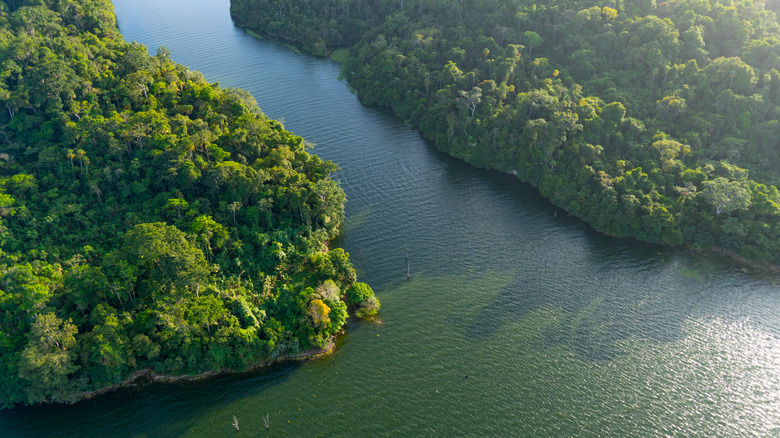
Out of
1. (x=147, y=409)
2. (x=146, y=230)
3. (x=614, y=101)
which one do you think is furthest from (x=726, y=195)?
(x=147, y=409)

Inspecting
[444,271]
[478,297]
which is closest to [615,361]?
Result: [478,297]

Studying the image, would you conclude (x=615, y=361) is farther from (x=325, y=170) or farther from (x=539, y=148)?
(x=325, y=170)

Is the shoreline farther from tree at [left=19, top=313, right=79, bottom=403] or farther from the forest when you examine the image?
tree at [left=19, top=313, right=79, bottom=403]

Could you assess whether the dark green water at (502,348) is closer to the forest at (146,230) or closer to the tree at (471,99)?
the forest at (146,230)

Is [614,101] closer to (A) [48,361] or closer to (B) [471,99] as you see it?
(B) [471,99]

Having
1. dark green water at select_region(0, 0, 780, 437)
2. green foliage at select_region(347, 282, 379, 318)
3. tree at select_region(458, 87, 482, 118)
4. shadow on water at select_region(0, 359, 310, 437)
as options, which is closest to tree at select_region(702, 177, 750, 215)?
dark green water at select_region(0, 0, 780, 437)

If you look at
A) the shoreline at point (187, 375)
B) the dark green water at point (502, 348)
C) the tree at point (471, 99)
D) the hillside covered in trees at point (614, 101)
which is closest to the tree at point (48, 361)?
the dark green water at point (502, 348)
